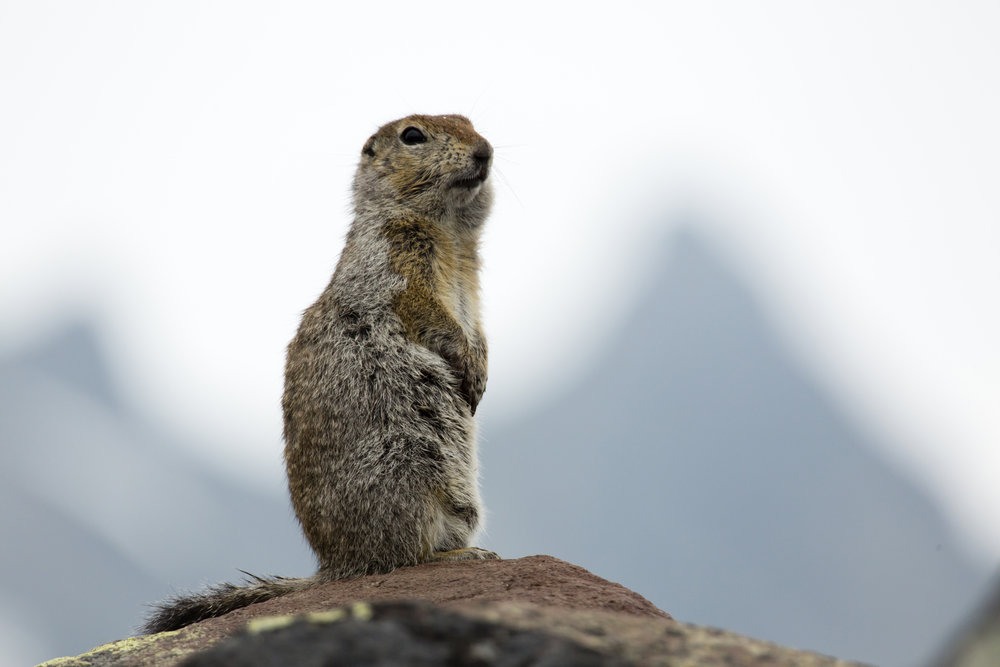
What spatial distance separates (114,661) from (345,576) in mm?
2246

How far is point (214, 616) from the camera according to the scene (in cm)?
1068

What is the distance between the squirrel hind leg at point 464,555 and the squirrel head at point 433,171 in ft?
10.9

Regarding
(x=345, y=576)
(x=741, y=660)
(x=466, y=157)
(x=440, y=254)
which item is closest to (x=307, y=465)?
(x=345, y=576)

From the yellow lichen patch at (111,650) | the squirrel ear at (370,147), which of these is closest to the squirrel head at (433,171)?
the squirrel ear at (370,147)

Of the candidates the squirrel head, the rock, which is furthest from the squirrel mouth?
the rock

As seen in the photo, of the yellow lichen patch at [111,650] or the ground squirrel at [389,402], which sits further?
the ground squirrel at [389,402]

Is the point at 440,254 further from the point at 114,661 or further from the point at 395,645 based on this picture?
the point at 395,645

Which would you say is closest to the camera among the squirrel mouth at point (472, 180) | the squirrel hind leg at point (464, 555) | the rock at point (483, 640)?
the rock at point (483, 640)

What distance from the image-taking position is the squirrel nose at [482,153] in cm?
1198

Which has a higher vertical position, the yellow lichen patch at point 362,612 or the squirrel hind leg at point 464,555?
the squirrel hind leg at point 464,555

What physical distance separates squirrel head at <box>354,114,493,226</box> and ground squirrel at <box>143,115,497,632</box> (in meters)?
0.02

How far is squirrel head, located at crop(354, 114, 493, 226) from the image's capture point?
39.4ft

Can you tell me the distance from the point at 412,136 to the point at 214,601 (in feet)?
15.8

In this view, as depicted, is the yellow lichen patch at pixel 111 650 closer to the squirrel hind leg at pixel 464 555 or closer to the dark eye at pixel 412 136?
the squirrel hind leg at pixel 464 555
